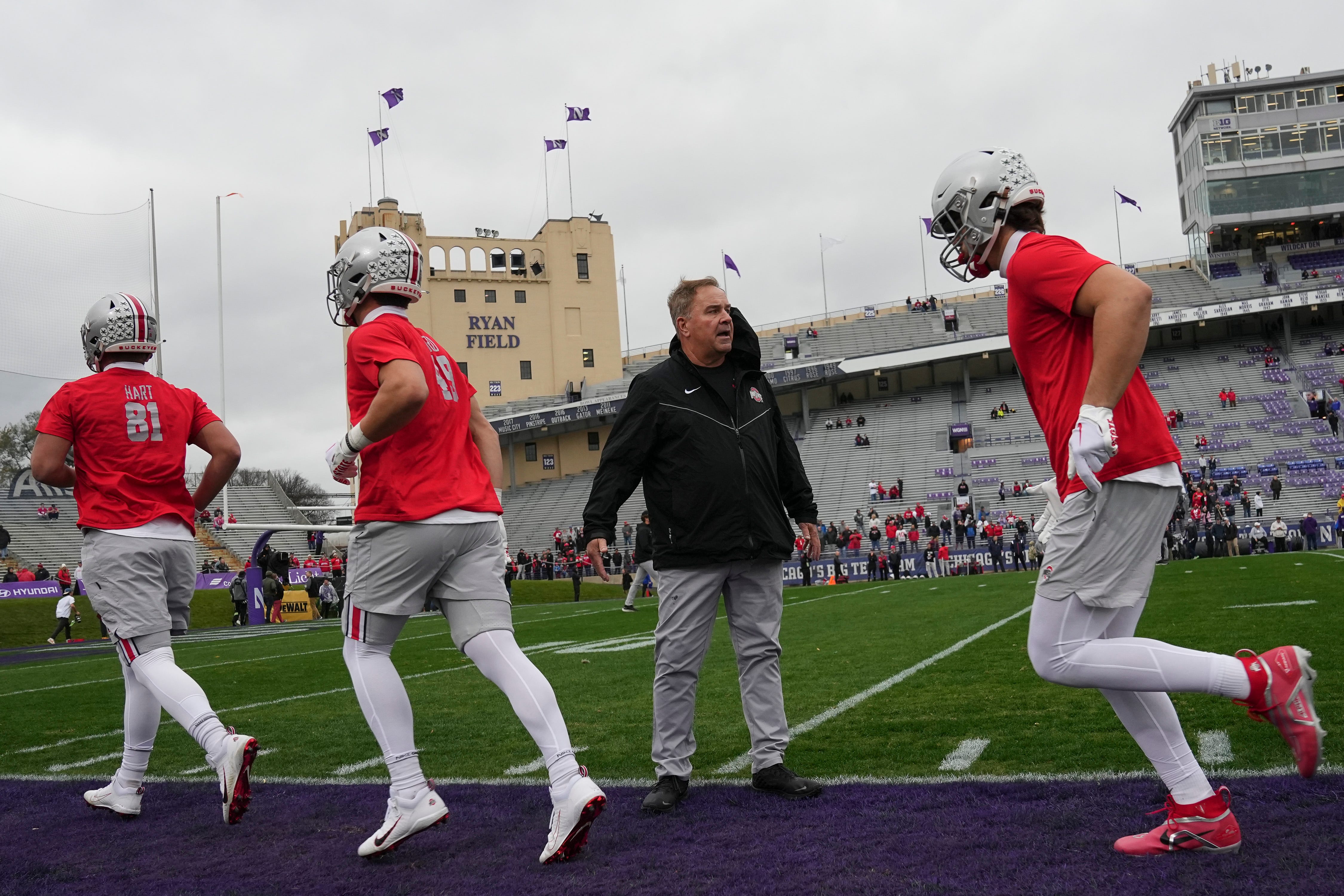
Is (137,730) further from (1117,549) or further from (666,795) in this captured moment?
(1117,549)

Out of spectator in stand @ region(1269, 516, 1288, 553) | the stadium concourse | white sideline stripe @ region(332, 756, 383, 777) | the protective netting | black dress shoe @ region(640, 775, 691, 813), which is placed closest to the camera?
black dress shoe @ region(640, 775, 691, 813)

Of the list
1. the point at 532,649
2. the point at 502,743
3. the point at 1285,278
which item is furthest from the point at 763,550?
the point at 1285,278

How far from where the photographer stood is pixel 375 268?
3.65 meters

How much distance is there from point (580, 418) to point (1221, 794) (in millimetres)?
51035

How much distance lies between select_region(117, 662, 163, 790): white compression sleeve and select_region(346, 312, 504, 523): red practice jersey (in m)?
1.51

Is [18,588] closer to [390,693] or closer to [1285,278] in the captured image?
[390,693]

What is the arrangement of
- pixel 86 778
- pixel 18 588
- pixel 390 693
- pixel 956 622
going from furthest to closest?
pixel 18 588, pixel 956 622, pixel 86 778, pixel 390 693

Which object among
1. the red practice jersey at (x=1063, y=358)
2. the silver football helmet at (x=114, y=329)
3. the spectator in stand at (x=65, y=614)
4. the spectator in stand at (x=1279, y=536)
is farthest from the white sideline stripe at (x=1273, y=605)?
the spectator in stand at (x=65, y=614)

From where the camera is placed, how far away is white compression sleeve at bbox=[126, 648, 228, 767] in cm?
379

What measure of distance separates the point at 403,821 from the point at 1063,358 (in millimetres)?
2405

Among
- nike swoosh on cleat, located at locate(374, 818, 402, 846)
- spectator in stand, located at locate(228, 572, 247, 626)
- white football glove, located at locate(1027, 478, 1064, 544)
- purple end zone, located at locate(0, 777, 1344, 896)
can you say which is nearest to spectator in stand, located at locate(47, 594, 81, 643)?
spectator in stand, located at locate(228, 572, 247, 626)

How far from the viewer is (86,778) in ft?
15.9

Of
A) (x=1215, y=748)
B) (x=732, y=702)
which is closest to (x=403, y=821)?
(x=1215, y=748)

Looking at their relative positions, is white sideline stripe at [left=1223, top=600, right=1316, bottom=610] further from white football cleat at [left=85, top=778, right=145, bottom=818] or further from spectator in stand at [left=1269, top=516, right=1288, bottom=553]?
spectator in stand at [left=1269, top=516, right=1288, bottom=553]
